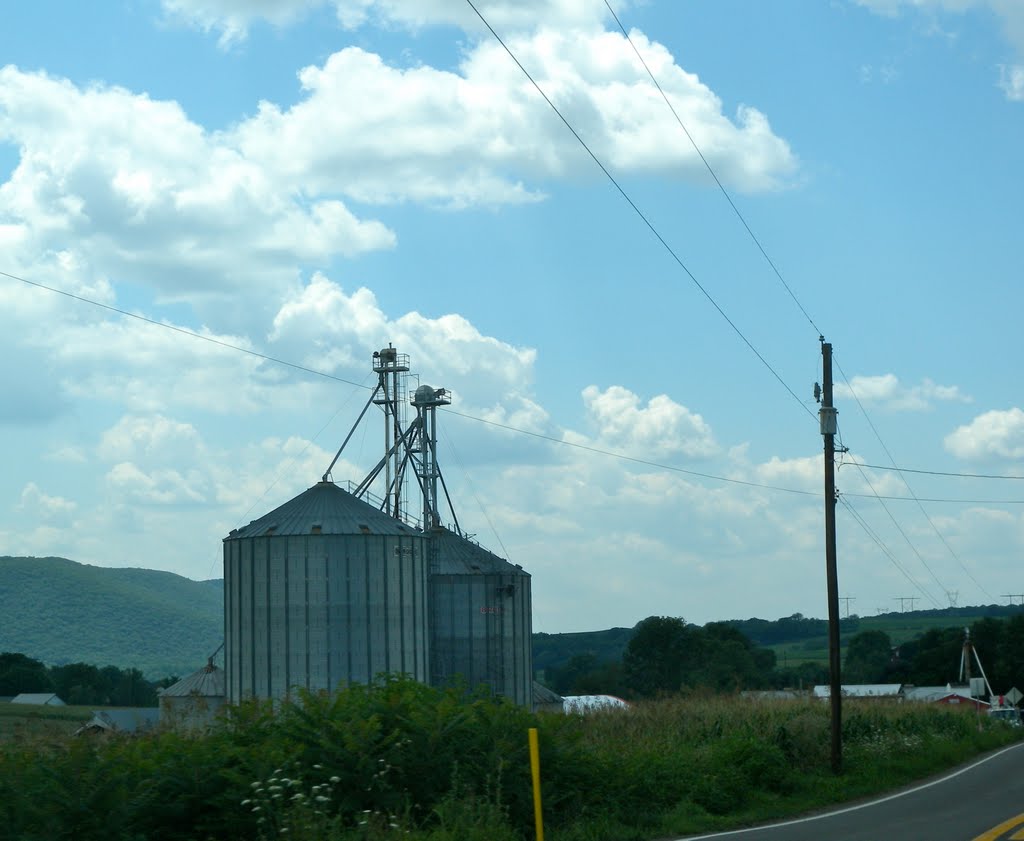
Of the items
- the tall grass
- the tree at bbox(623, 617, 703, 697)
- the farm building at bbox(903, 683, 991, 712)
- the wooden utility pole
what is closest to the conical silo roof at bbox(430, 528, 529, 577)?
the wooden utility pole

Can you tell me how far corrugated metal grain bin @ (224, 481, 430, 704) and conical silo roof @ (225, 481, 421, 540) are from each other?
72 mm

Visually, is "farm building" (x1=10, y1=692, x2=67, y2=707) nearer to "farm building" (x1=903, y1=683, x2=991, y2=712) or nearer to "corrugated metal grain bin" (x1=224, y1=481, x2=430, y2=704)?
"farm building" (x1=903, y1=683, x2=991, y2=712)

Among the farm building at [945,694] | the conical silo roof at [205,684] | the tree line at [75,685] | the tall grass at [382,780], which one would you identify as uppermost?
the tall grass at [382,780]

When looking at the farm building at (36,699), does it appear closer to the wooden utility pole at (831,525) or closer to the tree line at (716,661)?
the tree line at (716,661)

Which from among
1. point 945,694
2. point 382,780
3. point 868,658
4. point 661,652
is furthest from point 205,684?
point 868,658

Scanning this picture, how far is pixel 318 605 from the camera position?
139 ft

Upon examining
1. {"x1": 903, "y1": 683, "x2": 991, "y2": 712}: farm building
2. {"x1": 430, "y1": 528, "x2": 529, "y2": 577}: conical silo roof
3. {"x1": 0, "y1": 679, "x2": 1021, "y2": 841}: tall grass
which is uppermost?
{"x1": 430, "y1": 528, "x2": 529, "y2": 577}: conical silo roof

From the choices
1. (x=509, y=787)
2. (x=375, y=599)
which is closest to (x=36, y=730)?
(x=509, y=787)

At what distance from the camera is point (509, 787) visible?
15.7 metres

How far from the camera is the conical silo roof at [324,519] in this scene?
4397 cm

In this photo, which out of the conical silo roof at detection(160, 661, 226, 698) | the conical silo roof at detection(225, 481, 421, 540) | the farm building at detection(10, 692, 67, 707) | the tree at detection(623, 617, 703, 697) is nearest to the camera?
the conical silo roof at detection(225, 481, 421, 540)

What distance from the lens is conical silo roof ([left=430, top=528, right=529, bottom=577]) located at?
51.5m

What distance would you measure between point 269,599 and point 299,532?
102 inches

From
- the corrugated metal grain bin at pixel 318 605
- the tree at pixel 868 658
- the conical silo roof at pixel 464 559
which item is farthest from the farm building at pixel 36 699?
the tree at pixel 868 658
